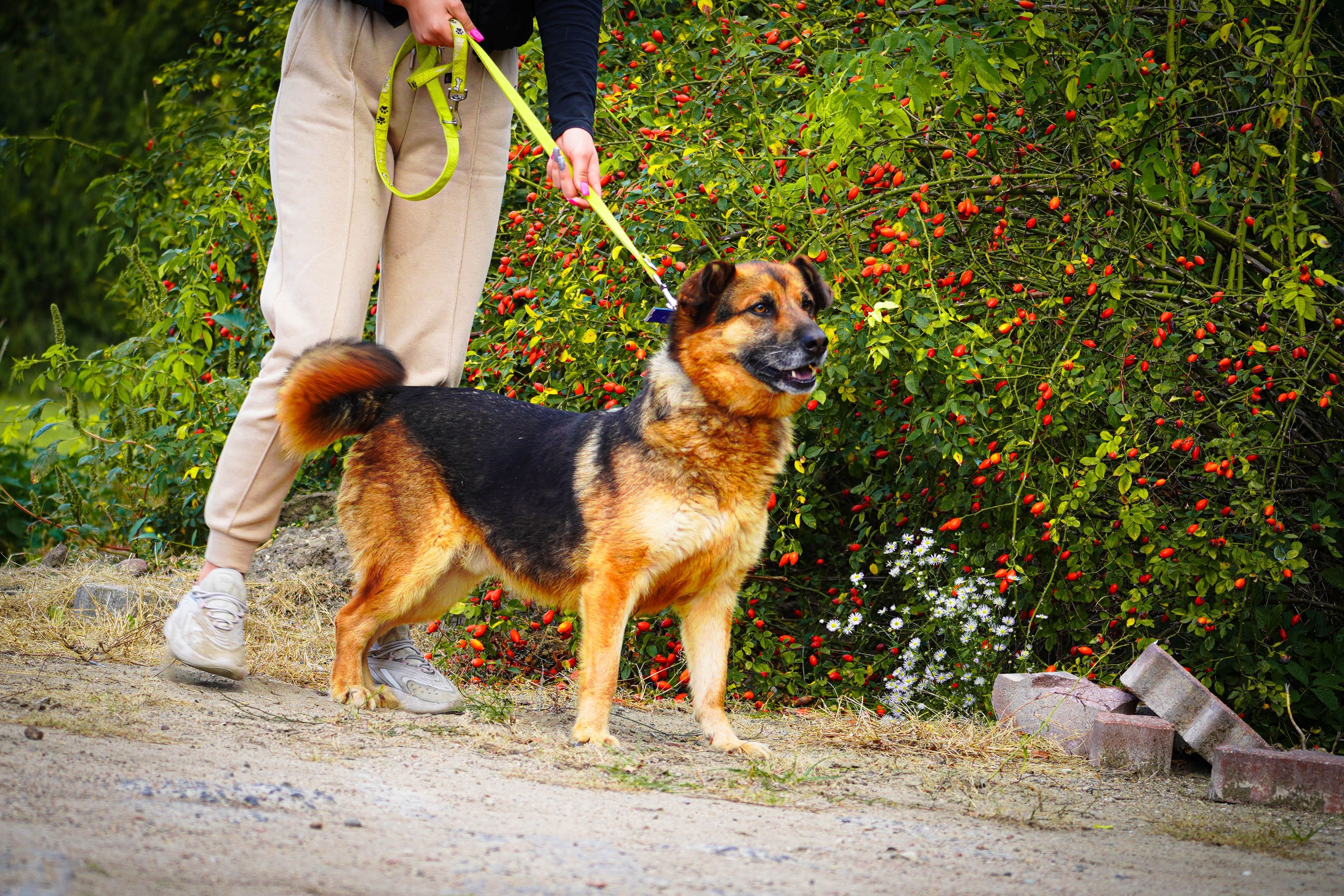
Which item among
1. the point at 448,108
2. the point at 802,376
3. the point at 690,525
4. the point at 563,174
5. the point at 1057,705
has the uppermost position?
the point at 448,108

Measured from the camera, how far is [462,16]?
12.3 ft

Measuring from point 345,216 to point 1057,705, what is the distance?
2890 mm

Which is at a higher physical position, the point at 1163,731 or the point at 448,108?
the point at 448,108

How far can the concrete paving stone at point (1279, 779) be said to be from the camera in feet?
11.5

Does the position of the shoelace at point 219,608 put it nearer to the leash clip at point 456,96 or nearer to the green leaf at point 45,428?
the leash clip at point 456,96

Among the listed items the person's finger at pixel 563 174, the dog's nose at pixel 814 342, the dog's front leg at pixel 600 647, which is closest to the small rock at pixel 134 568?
the dog's front leg at pixel 600 647

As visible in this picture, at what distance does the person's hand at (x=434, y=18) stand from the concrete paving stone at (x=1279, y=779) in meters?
3.18

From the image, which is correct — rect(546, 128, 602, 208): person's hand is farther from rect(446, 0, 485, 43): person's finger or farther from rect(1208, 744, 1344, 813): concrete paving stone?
rect(1208, 744, 1344, 813): concrete paving stone

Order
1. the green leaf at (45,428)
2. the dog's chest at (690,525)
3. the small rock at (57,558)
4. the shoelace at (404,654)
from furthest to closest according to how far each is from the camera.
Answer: the green leaf at (45,428) → the small rock at (57,558) → the shoelace at (404,654) → the dog's chest at (690,525)

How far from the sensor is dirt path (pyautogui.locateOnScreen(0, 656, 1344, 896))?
7.42 feet

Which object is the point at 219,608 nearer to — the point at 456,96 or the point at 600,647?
the point at 600,647

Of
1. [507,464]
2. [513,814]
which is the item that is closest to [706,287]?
[507,464]

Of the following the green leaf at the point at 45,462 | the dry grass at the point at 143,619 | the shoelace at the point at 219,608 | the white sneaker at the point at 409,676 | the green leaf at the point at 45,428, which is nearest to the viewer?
the shoelace at the point at 219,608

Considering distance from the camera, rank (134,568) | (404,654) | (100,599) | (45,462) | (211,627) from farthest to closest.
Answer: (45,462) < (134,568) < (100,599) < (404,654) < (211,627)
